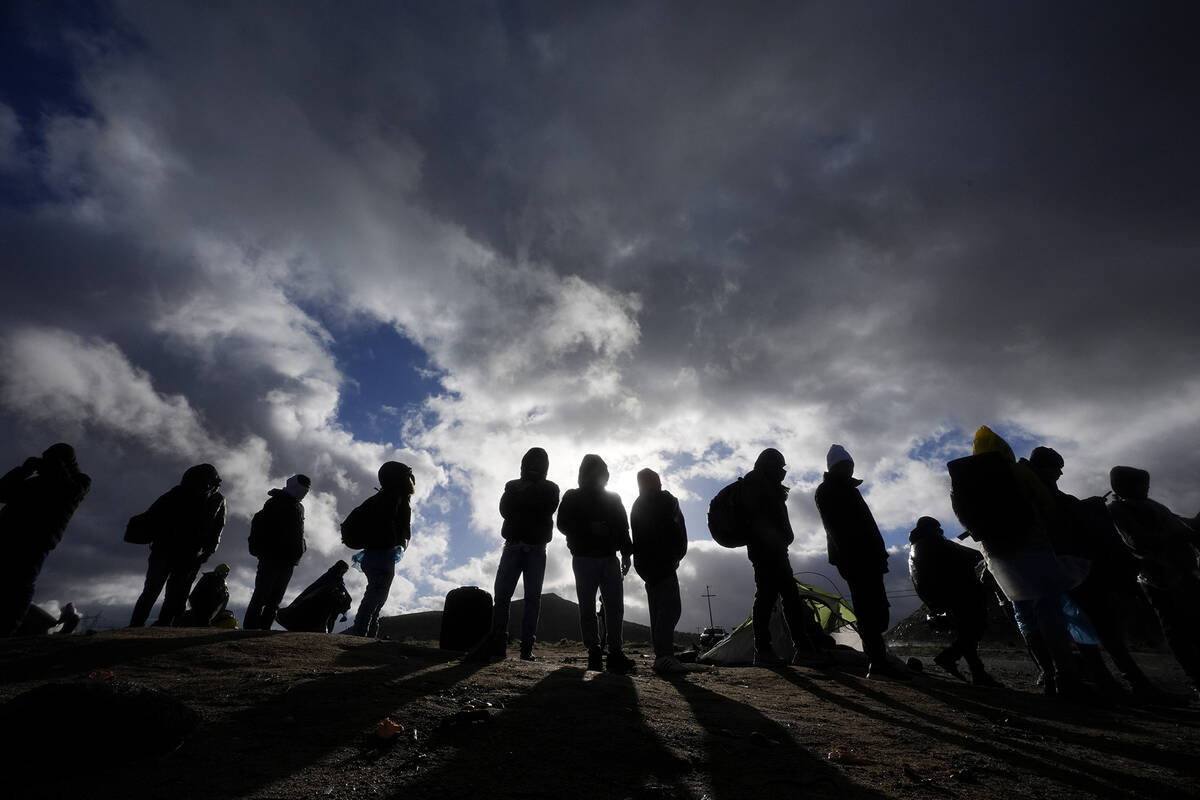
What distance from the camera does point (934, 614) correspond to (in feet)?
24.3

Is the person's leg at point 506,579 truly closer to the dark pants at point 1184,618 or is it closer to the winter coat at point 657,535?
the winter coat at point 657,535

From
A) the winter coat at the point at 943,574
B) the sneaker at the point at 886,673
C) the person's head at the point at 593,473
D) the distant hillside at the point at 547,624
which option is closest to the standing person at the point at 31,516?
the person's head at the point at 593,473

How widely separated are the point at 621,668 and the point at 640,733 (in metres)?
2.33

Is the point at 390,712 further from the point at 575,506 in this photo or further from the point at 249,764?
the point at 575,506

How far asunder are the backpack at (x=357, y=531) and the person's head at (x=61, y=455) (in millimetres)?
3079

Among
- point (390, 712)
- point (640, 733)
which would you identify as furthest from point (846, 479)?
point (390, 712)

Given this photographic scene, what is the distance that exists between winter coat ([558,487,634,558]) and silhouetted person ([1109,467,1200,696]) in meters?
5.53

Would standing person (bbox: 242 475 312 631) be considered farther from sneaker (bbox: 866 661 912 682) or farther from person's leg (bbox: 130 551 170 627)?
sneaker (bbox: 866 661 912 682)

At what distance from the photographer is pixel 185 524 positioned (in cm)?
657

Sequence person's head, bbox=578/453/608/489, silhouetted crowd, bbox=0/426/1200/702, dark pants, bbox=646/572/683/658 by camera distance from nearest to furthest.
Result: 1. silhouetted crowd, bbox=0/426/1200/702
2. dark pants, bbox=646/572/683/658
3. person's head, bbox=578/453/608/489

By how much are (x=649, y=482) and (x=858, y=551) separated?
7.91 ft

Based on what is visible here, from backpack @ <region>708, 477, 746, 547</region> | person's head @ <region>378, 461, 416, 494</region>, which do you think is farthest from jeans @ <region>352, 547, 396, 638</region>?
backpack @ <region>708, 477, 746, 547</region>

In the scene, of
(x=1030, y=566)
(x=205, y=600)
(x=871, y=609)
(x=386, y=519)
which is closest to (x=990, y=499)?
(x=1030, y=566)

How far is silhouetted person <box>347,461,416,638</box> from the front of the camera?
655cm
